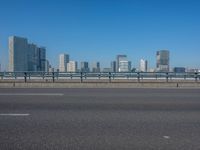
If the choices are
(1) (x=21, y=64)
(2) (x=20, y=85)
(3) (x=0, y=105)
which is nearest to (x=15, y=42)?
(1) (x=21, y=64)

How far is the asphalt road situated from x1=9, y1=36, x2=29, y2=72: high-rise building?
256 ft

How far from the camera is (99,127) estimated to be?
7387 millimetres

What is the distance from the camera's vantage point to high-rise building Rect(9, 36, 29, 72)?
8775cm

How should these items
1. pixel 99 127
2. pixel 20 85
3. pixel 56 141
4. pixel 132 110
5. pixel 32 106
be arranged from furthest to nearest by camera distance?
pixel 20 85 → pixel 32 106 → pixel 132 110 → pixel 99 127 → pixel 56 141

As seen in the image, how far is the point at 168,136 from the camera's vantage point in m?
6.54

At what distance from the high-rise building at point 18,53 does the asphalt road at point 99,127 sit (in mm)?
78175

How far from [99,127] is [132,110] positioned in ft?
9.12

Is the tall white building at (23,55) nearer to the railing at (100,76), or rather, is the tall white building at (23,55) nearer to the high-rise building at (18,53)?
the high-rise building at (18,53)

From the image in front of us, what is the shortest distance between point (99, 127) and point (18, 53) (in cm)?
9592

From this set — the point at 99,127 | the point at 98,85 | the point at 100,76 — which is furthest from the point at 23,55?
the point at 99,127

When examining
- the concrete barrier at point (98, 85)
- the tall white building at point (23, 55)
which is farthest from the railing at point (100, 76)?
the tall white building at point (23, 55)

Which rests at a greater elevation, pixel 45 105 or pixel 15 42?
pixel 15 42

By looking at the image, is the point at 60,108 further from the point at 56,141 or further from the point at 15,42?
the point at 15,42

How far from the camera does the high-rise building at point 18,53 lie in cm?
8775
